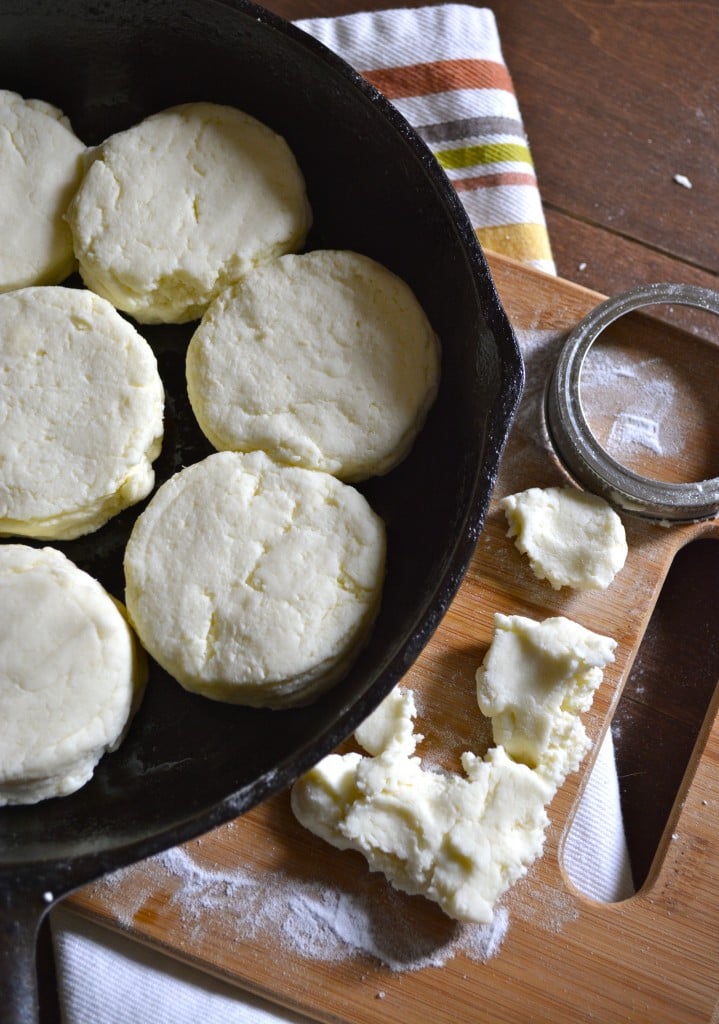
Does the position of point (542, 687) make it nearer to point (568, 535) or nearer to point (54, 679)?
point (568, 535)

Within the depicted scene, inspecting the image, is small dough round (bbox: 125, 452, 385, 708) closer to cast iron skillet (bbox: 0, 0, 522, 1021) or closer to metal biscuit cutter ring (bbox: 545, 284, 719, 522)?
cast iron skillet (bbox: 0, 0, 522, 1021)

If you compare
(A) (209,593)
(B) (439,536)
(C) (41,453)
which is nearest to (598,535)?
(B) (439,536)

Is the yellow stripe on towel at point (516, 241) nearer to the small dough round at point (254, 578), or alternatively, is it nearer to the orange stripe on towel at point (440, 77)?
the orange stripe on towel at point (440, 77)

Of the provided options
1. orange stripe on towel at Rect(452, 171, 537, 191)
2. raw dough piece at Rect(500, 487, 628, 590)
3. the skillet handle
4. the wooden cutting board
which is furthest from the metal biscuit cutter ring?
the skillet handle

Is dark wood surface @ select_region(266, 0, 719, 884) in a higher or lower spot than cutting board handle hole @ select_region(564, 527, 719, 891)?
higher

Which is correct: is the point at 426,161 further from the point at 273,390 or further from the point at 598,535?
the point at 598,535

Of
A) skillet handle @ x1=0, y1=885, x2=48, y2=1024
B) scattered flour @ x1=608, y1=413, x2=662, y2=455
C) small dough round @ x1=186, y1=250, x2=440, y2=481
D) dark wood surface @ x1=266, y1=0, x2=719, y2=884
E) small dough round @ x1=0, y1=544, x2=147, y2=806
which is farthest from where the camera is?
dark wood surface @ x1=266, y1=0, x2=719, y2=884

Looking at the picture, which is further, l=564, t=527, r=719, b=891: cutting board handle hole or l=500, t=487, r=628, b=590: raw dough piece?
l=564, t=527, r=719, b=891: cutting board handle hole
